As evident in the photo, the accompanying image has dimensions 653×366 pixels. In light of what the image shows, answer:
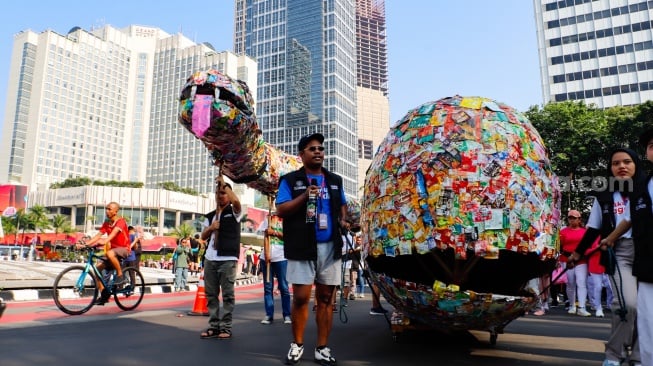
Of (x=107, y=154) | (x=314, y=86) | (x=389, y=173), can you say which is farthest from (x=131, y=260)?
(x=107, y=154)

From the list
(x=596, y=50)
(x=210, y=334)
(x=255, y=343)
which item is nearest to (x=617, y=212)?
(x=255, y=343)

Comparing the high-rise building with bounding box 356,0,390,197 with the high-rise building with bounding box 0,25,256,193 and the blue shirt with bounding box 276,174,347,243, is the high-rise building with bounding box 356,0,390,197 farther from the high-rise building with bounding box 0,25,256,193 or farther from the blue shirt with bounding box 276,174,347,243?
the blue shirt with bounding box 276,174,347,243

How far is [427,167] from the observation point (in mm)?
3562

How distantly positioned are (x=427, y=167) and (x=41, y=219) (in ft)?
243

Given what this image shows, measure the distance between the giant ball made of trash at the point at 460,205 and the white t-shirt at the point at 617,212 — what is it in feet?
1.70

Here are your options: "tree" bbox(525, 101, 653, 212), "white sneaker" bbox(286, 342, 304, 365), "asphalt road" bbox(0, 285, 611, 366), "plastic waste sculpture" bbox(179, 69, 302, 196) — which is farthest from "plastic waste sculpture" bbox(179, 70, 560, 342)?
"tree" bbox(525, 101, 653, 212)

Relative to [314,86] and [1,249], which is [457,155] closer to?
[1,249]

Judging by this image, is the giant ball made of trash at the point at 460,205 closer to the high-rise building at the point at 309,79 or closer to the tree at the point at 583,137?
the tree at the point at 583,137

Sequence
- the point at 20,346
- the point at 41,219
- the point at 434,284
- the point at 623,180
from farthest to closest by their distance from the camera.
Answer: the point at 41,219 → the point at 20,346 → the point at 623,180 → the point at 434,284

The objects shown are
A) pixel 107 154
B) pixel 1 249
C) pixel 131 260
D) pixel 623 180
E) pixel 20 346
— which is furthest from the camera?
pixel 107 154

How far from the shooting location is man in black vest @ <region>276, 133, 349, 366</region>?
3791 millimetres

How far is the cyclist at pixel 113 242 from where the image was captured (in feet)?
24.5

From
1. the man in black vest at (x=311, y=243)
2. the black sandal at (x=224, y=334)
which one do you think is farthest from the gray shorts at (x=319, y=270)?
the black sandal at (x=224, y=334)

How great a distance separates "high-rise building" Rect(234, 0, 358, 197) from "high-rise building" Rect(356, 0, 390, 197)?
45.0 meters
